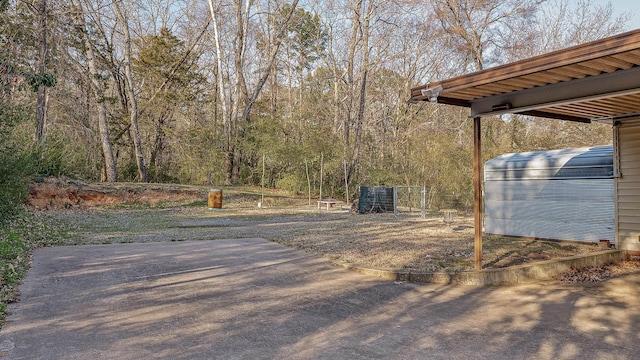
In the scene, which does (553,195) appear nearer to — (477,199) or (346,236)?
(477,199)

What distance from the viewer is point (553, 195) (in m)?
9.70

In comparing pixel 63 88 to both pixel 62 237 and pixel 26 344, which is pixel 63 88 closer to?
pixel 62 237

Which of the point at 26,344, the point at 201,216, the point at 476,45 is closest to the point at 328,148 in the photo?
the point at 476,45

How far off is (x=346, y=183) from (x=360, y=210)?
5.60 meters

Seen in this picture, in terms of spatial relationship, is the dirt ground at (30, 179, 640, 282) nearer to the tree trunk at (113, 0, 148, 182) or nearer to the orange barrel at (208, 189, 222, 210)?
the orange barrel at (208, 189, 222, 210)

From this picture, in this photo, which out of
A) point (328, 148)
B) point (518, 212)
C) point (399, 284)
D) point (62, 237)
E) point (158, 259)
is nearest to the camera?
point (399, 284)

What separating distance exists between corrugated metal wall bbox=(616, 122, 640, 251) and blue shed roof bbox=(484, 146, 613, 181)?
32 cm

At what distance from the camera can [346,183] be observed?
23328 millimetres

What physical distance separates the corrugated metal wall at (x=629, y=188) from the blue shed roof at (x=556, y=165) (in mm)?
317

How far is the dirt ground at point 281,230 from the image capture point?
7.68 m

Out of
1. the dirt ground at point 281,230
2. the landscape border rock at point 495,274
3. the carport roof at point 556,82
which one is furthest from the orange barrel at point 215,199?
the carport roof at point 556,82

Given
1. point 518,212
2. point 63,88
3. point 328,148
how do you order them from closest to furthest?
point 518,212 < point 63,88 < point 328,148

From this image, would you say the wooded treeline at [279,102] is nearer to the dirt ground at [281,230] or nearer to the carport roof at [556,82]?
the dirt ground at [281,230]

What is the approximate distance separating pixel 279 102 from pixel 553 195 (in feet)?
87.1
